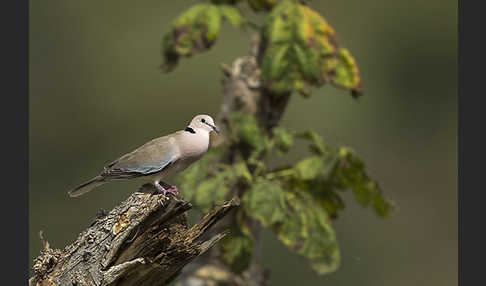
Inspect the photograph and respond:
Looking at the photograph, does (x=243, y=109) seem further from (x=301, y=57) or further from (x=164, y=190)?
(x=164, y=190)

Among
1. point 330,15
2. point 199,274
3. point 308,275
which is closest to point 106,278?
point 199,274

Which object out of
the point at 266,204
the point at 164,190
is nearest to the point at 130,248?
the point at 164,190

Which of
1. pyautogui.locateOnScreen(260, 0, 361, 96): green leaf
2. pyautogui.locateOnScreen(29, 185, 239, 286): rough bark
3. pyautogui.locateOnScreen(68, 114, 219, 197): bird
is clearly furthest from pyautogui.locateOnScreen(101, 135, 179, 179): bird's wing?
pyautogui.locateOnScreen(260, 0, 361, 96): green leaf

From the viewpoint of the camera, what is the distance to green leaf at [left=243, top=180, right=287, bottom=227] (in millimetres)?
4660

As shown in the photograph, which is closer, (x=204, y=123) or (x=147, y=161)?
(x=204, y=123)

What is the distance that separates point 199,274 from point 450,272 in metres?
4.42

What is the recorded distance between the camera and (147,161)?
3227 millimetres

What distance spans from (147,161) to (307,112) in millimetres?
5836

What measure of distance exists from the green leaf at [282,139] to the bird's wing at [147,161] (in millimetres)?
1717

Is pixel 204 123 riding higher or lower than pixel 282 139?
higher

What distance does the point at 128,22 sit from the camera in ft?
30.7

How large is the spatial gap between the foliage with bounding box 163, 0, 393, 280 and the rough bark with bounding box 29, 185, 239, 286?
140 centimetres

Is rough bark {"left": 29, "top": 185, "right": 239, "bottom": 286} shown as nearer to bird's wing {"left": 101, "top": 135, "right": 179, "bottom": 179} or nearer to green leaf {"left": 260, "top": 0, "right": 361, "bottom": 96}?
bird's wing {"left": 101, "top": 135, "right": 179, "bottom": 179}

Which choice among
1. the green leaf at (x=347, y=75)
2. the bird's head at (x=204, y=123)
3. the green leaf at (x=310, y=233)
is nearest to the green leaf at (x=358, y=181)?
the green leaf at (x=310, y=233)
